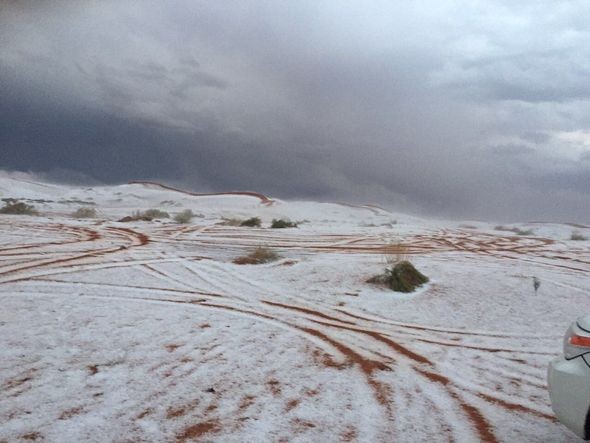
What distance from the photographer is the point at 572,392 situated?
8.51 feet

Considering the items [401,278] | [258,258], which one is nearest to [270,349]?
[401,278]

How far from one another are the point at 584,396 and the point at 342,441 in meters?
1.60

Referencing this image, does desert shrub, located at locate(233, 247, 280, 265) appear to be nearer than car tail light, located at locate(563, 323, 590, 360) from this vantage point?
No

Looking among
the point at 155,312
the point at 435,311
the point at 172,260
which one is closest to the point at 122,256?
the point at 172,260

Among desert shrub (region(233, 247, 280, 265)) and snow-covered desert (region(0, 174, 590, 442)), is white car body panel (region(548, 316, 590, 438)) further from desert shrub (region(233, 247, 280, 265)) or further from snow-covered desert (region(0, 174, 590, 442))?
desert shrub (region(233, 247, 280, 265))

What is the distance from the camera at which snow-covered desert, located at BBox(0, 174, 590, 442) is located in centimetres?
319

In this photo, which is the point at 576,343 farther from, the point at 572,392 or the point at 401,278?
the point at 401,278

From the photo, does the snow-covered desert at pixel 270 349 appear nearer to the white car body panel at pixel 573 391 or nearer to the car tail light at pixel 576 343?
the white car body panel at pixel 573 391

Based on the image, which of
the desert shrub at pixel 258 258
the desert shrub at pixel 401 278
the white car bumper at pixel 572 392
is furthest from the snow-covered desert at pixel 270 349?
the white car bumper at pixel 572 392

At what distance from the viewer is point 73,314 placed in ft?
17.9

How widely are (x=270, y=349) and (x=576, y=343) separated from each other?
304 cm

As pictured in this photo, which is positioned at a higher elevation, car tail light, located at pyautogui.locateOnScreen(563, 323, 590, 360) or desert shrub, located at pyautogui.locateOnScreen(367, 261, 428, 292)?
car tail light, located at pyautogui.locateOnScreen(563, 323, 590, 360)

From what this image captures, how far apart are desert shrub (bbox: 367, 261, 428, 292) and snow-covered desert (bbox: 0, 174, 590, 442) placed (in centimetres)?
22

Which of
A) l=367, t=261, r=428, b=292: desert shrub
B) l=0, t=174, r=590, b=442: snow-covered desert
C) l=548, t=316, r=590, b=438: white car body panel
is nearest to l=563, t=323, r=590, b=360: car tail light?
l=548, t=316, r=590, b=438: white car body panel
